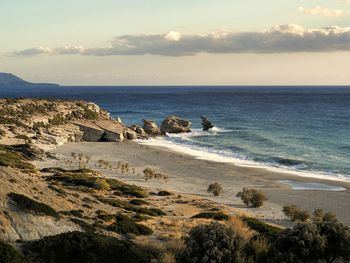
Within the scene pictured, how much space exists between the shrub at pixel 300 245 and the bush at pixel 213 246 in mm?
1490

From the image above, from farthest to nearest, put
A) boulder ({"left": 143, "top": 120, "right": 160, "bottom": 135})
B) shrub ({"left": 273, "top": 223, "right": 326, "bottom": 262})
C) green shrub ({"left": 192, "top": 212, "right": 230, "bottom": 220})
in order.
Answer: boulder ({"left": 143, "top": 120, "right": 160, "bottom": 135}) < green shrub ({"left": 192, "top": 212, "right": 230, "bottom": 220}) < shrub ({"left": 273, "top": 223, "right": 326, "bottom": 262})

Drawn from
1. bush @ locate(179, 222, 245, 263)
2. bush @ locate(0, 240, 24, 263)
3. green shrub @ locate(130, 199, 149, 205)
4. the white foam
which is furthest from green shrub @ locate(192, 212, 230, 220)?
the white foam

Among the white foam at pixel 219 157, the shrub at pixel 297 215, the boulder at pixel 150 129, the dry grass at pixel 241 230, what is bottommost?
the white foam at pixel 219 157

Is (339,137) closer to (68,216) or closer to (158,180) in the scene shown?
(158,180)

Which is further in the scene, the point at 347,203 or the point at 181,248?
the point at 347,203

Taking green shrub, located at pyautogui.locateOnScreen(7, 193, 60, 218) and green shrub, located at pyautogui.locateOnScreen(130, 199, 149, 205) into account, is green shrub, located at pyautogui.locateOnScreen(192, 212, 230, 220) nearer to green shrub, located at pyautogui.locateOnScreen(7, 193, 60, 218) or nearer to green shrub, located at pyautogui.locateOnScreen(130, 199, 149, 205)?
green shrub, located at pyautogui.locateOnScreen(130, 199, 149, 205)

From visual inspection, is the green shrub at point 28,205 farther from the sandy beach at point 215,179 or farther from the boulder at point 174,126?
the boulder at point 174,126

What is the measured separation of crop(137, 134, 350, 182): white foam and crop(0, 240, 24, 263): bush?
137ft

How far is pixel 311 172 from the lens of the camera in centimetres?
5512

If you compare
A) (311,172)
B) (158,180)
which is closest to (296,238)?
(158,180)

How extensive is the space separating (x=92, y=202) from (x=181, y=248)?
36.1 ft

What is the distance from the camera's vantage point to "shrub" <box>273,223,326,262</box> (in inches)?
651

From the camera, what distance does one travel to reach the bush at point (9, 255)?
14438mm

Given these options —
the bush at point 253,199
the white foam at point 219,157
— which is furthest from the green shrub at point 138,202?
the white foam at point 219,157
